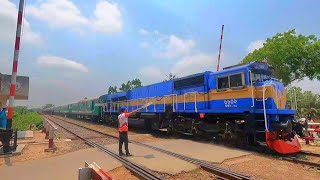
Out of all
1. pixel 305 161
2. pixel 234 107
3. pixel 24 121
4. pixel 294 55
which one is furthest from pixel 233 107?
pixel 24 121

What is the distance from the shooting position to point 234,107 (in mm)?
13234

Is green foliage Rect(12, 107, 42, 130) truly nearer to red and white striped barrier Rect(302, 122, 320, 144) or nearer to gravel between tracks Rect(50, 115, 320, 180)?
gravel between tracks Rect(50, 115, 320, 180)

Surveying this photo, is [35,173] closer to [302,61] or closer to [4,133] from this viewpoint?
[4,133]

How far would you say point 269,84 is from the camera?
1209 centimetres

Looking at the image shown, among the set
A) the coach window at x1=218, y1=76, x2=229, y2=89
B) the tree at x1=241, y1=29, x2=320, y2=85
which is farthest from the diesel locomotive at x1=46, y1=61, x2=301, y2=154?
the tree at x1=241, y1=29, x2=320, y2=85

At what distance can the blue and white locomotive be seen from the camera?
38.8 feet

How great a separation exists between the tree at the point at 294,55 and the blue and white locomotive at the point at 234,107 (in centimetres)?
1205

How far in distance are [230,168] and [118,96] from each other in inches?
844

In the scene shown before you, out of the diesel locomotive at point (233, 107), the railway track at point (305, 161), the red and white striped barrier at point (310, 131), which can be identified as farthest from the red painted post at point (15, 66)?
the red and white striped barrier at point (310, 131)

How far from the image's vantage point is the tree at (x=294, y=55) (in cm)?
2553

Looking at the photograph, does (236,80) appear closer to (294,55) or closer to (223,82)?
(223,82)

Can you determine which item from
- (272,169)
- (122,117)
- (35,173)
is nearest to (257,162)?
(272,169)

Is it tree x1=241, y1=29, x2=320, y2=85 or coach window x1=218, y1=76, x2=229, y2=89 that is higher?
tree x1=241, y1=29, x2=320, y2=85

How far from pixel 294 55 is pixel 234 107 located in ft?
50.4
